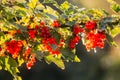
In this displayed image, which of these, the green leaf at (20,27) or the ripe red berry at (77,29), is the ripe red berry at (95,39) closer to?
the ripe red berry at (77,29)

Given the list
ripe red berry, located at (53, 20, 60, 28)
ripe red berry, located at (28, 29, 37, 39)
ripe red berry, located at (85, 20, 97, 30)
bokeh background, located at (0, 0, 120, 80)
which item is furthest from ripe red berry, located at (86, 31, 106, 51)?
bokeh background, located at (0, 0, 120, 80)

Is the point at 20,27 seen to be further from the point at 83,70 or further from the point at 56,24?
the point at 83,70

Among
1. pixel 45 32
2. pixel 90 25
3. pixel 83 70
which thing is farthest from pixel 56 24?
pixel 83 70

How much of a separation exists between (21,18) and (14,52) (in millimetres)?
214

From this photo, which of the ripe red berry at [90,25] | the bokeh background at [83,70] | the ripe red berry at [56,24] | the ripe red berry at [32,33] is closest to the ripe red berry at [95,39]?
the ripe red berry at [90,25]

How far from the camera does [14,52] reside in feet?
10.4

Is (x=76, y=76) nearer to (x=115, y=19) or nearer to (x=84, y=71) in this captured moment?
(x=84, y=71)

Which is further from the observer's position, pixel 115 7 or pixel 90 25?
pixel 115 7

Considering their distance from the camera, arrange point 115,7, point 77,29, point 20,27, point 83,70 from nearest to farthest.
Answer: point 20,27
point 77,29
point 115,7
point 83,70

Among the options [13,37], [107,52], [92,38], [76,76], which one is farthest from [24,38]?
[107,52]

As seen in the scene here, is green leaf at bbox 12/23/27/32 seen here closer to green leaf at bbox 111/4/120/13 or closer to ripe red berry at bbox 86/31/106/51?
ripe red berry at bbox 86/31/106/51

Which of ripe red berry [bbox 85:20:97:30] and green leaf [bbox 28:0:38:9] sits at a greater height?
green leaf [bbox 28:0:38:9]

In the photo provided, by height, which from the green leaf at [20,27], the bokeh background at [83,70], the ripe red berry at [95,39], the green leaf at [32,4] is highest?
the green leaf at [32,4]

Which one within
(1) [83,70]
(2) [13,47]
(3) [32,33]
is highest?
(3) [32,33]
